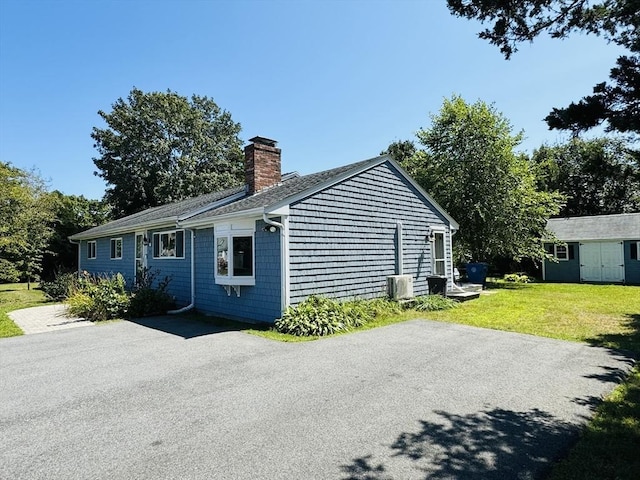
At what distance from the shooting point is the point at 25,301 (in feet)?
50.6

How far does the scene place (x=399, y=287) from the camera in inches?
444

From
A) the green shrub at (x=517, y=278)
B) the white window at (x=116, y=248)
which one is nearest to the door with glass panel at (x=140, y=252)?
the white window at (x=116, y=248)

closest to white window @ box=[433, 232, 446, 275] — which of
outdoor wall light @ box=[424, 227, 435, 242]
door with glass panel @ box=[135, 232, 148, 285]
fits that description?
outdoor wall light @ box=[424, 227, 435, 242]

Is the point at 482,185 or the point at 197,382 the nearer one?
the point at 197,382

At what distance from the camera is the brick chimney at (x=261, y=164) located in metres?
11.5

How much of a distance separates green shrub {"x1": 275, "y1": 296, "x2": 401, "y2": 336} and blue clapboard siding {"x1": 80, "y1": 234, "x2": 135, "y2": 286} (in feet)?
30.3

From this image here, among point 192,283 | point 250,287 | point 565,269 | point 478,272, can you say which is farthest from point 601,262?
point 192,283

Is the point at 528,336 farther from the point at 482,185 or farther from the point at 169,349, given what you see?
the point at 482,185

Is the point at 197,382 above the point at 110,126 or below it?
below

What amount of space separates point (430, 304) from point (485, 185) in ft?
34.5

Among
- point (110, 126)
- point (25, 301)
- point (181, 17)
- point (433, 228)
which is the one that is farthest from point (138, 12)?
point (110, 126)

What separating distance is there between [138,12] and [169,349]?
9.23 m

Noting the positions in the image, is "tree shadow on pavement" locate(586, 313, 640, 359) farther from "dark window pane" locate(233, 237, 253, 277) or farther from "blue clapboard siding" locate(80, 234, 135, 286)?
"blue clapboard siding" locate(80, 234, 135, 286)

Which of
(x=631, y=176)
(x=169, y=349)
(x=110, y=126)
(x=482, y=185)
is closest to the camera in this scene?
(x=631, y=176)
